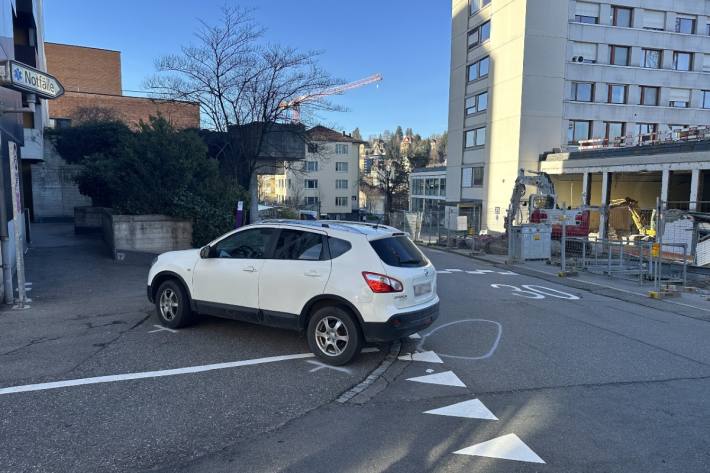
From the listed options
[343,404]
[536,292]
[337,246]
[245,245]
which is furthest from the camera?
[536,292]

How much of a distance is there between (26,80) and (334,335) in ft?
20.4

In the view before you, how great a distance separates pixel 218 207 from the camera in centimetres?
1491

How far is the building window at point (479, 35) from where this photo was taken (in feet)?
127

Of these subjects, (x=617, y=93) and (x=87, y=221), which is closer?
(x=87, y=221)

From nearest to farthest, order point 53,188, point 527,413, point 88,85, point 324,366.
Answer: point 527,413
point 324,366
point 53,188
point 88,85

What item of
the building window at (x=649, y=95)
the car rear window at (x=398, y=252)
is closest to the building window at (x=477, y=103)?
the building window at (x=649, y=95)

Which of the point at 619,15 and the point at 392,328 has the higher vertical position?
the point at 619,15

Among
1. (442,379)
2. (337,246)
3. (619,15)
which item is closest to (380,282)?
(337,246)

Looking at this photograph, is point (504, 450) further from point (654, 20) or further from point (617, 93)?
point (654, 20)

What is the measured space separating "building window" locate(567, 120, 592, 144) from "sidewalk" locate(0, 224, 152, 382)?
109ft

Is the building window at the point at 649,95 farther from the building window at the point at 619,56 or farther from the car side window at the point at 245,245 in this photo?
the car side window at the point at 245,245

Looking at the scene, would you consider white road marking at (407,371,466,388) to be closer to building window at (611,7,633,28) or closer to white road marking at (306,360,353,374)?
white road marking at (306,360,353,374)

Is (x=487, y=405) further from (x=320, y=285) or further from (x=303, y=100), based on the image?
(x=303, y=100)

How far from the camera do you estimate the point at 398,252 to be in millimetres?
5855
